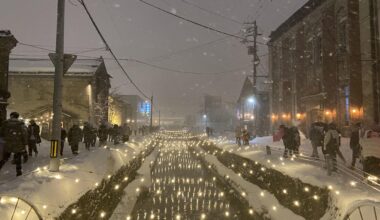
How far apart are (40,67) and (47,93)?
3478 millimetres

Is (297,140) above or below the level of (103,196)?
above

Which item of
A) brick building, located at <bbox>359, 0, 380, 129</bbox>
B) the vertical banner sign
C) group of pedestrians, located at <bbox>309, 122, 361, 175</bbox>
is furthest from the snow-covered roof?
group of pedestrians, located at <bbox>309, 122, 361, 175</bbox>

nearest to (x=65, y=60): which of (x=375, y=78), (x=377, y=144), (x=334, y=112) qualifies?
(x=377, y=144)

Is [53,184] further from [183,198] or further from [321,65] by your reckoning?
[321,65]

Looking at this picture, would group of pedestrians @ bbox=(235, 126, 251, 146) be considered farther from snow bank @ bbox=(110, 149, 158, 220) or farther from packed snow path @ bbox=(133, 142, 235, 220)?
snow bank @ bbox=(110, 149, 158, 220)

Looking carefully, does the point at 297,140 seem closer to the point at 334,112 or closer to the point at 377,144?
the point at 377,144

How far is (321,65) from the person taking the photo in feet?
94.1

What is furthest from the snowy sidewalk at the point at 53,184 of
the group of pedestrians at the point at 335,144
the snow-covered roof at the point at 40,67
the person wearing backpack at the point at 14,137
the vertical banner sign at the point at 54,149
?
the snow-covered roof at the point at 40,67

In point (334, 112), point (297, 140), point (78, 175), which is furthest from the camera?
point (334, 112)

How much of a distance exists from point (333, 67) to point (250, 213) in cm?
2054

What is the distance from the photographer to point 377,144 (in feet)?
35.6

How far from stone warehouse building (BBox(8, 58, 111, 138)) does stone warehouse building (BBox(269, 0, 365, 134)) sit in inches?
853

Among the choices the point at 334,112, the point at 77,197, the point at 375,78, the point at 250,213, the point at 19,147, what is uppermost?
the point at 375,78

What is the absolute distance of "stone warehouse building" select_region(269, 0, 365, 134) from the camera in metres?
24.9
